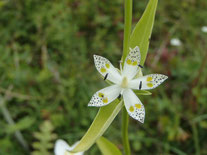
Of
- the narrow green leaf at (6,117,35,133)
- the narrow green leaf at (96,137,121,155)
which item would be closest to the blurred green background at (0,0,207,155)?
the narrow green leaf at (6,117,35,133)

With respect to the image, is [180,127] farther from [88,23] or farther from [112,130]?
[88,23]

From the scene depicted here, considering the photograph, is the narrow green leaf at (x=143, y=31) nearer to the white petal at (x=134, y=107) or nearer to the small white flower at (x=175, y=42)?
the white petal at (x=134, y=107)

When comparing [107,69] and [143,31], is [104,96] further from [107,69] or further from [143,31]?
[143,31]

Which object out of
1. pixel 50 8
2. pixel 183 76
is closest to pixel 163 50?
pixel 183 76

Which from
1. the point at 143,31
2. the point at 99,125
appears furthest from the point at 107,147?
the point at 143,31

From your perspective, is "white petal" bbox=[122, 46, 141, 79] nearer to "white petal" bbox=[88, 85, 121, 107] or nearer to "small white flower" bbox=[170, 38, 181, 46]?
"white petal" bbox=[88, 85, 121, 107]

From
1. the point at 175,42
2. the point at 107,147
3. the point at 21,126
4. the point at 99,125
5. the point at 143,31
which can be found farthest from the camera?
the point at 175,42
